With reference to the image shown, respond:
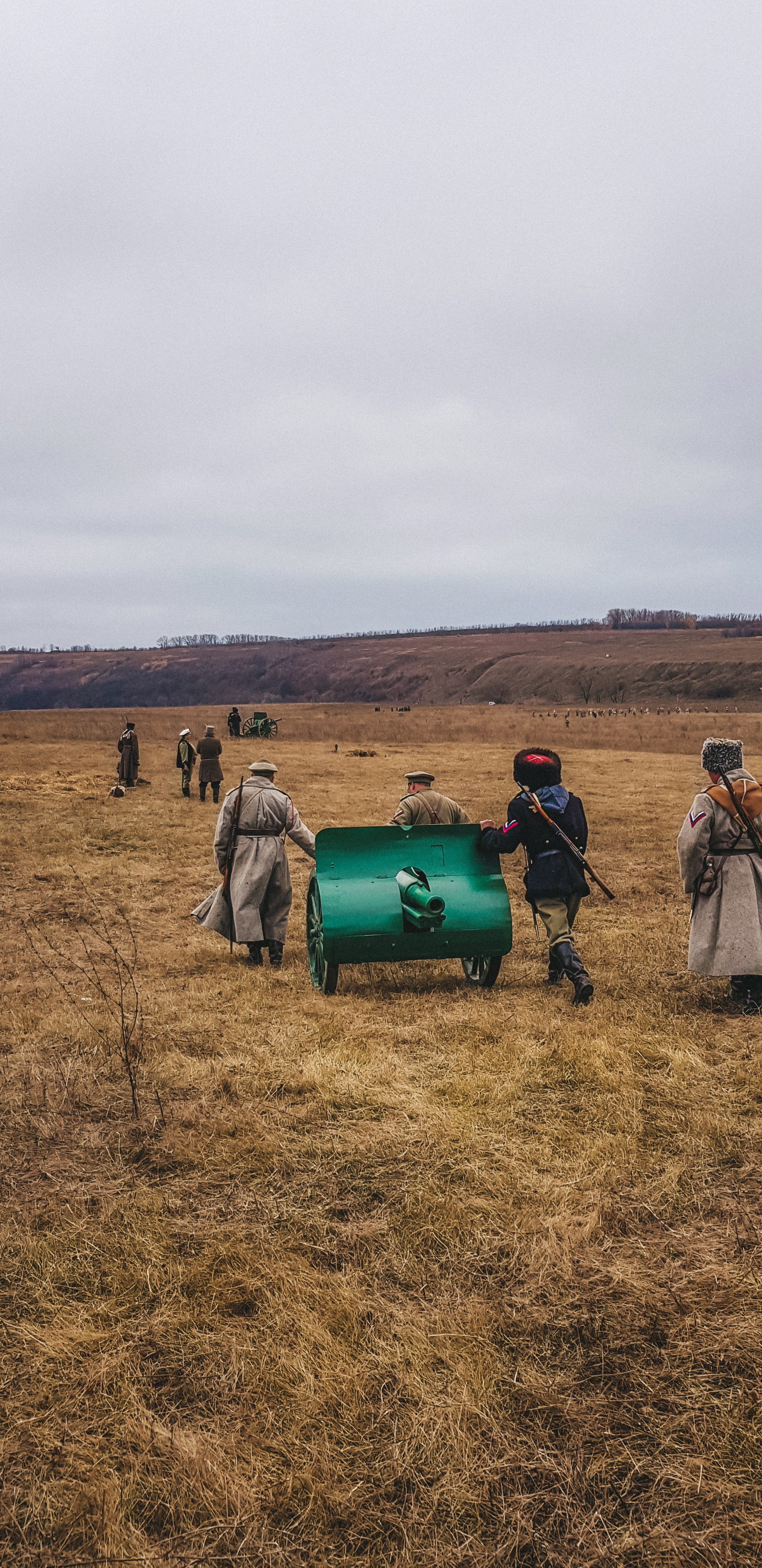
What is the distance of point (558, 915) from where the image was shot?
6656 millimetres

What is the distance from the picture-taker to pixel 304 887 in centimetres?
1188

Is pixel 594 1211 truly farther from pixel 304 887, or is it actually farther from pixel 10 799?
pixel 10 799

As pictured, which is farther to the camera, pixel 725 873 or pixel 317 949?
pixel 317 949

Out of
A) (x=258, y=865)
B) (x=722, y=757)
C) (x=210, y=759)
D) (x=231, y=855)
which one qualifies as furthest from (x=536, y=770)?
(x=210, y=759)

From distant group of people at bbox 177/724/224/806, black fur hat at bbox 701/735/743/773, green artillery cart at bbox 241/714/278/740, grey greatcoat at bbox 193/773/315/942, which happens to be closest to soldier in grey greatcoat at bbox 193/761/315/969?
grey greatcoat at bbox 193/773/315/942

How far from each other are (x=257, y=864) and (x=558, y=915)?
270cm

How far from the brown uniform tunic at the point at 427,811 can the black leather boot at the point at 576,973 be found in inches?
59.9

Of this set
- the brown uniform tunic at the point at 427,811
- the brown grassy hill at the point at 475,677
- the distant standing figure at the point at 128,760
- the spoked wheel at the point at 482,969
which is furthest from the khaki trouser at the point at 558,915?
the brown grassy hill at the point at 475,677

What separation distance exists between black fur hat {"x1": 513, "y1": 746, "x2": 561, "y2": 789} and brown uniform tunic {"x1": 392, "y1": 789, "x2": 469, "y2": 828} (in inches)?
34.6

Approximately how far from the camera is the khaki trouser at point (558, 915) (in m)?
6.66

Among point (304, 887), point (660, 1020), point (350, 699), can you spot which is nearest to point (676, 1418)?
point (660, 1020)

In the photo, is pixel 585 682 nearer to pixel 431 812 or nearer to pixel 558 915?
pixel 431 812

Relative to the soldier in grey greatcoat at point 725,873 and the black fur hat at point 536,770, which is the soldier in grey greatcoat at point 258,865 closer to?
the black fur hat at point 536,770

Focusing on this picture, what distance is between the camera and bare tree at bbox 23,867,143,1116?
5777mm
